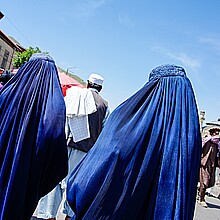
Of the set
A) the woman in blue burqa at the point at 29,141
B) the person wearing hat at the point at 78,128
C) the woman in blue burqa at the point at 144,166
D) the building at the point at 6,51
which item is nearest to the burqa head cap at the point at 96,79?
the person wearing hat at the point at 78,128

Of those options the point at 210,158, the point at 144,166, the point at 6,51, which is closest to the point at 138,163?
the point at 144,166

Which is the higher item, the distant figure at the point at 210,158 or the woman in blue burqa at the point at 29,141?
the distant figure at the point at 210,158

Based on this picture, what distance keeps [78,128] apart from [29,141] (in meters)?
1.49

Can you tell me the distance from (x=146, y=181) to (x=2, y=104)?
4.47 ft

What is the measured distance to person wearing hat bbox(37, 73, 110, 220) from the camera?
12.6 ft

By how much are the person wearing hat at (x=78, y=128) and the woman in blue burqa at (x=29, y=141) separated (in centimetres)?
122

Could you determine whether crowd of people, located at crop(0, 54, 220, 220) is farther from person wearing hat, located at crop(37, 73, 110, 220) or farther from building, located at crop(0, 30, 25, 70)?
building, located at crop(0, 30, 25, 70)

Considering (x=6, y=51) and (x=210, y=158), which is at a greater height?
(x=6, y=51)

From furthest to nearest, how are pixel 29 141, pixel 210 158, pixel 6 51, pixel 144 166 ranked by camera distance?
pixel 6 51 < pixel 210 158 < pixel 29 141 < pixel 144 166

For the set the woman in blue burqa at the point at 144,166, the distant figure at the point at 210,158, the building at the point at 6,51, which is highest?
the building at the point at 6,51

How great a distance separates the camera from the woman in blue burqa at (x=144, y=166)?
173cm

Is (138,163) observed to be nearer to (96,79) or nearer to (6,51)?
(96,79)

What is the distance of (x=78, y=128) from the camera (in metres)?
3.92

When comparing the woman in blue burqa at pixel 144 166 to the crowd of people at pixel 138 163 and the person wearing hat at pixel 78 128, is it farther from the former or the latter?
the person wearing hat at pixel 78 128
